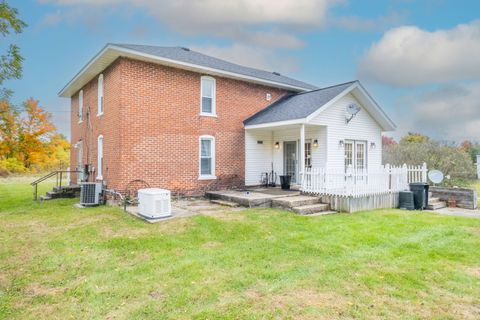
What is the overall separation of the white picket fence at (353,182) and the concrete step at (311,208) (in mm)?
538

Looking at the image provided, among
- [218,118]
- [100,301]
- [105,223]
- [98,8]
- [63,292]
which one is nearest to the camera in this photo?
[100,301]

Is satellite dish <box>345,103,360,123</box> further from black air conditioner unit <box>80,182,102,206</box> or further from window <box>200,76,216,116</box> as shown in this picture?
black air conditioner unit <box>80,182,102,206</box>

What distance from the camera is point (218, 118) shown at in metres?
13.1

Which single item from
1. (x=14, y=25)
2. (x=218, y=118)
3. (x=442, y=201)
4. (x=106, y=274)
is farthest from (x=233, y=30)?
(x=106, y=274)

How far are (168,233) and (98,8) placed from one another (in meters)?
15.5

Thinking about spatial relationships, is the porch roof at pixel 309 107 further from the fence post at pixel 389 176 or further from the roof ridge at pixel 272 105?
the fence post at pixel 389 176

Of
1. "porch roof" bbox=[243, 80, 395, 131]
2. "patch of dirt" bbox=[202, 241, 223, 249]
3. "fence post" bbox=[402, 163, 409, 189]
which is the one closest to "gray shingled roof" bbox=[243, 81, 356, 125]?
"porch roof" bbox=[243, 80, 395, 131]

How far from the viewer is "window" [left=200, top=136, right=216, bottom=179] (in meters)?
12.7

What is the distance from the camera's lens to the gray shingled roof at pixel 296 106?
1176cm

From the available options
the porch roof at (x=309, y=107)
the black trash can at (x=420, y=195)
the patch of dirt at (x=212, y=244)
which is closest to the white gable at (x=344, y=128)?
the porch roof at (x=309, y=107)

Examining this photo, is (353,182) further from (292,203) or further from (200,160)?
(200,160)

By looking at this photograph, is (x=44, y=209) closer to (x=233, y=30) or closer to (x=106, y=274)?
(x=106, y=274)

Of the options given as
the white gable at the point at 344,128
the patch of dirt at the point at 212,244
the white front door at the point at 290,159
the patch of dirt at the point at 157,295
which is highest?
the white gable at the point at 344,128

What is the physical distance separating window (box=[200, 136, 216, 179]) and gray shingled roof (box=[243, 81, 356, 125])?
2083 millimetres
